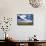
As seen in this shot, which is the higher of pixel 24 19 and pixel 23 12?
pixel 23 12

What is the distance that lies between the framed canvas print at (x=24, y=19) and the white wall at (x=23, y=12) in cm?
13

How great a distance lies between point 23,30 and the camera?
17.6 ft

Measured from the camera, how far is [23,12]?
17.8 ft

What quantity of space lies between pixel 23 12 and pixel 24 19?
29 centimetres

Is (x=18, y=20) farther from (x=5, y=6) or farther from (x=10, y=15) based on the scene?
(x=5, y=6)

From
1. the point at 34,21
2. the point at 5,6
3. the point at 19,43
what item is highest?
the point at 5,6

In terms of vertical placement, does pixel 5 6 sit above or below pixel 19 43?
above

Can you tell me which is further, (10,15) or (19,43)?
(10,15)

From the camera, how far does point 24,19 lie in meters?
5.42

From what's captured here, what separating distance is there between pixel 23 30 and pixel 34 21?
1.92ft

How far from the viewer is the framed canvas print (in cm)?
539

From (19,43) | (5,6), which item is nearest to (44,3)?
(5,6)

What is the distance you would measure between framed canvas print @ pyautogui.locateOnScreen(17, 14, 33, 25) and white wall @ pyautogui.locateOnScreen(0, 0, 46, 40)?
13 cm

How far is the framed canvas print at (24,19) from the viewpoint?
5.39 m
